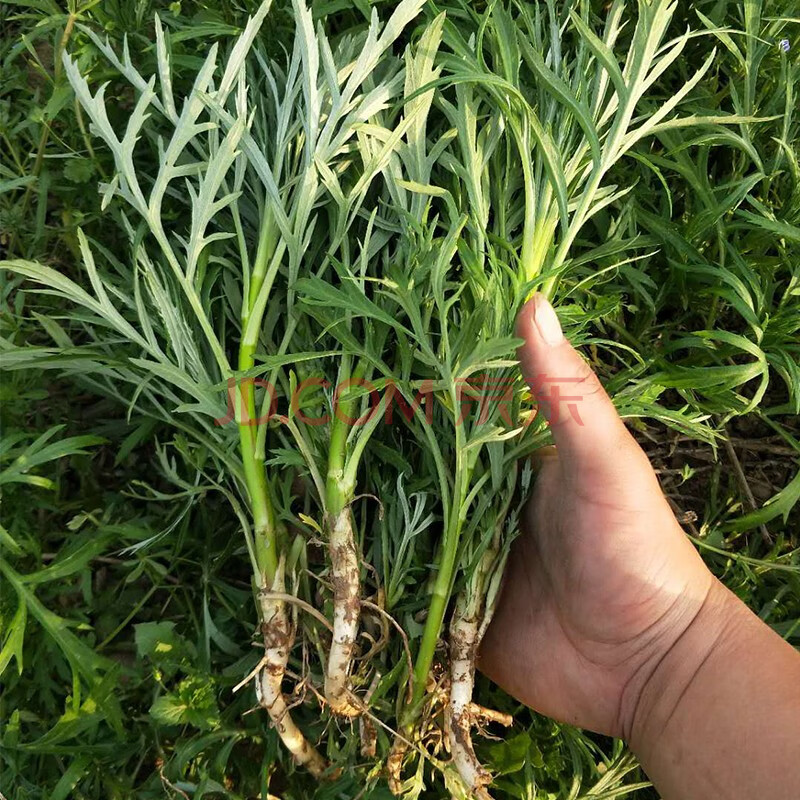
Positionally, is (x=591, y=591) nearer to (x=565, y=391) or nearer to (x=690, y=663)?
(x=690, y=663)

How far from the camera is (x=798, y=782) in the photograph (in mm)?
945

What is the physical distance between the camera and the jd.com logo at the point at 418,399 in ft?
3.10

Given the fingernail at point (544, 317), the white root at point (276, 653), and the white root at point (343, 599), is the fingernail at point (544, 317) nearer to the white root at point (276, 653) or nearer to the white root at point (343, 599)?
the white root at point (343, 599)

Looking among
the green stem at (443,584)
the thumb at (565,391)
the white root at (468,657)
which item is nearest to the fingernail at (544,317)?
the thumb at (565,391)

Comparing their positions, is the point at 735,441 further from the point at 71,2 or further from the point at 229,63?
the point at 71,2

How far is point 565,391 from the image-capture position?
0.94 metres

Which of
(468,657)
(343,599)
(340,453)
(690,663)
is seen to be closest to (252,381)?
(340,453)

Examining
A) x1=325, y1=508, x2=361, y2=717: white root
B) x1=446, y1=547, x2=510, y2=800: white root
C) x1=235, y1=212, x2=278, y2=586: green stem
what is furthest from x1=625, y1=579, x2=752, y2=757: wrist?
x1=235, y1=212, x2=278, y2=586: green stem

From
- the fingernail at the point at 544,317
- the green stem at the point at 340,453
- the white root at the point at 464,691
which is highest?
the fingernail at the point at 544,317

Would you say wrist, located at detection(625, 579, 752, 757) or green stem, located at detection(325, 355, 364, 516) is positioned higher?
green stem, located at detection(325, 355, 364, 516)

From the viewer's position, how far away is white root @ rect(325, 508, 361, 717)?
103 centimetres

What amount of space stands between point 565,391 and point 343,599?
47cm

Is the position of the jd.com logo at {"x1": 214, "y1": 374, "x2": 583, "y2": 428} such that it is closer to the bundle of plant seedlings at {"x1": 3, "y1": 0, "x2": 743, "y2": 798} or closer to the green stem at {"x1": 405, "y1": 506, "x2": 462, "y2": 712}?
the bundle of plant seedlings at {"x1": 3, "y1": 0, "x2": 743, "y2": 798}

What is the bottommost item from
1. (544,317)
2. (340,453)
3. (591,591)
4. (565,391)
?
(591,591)
